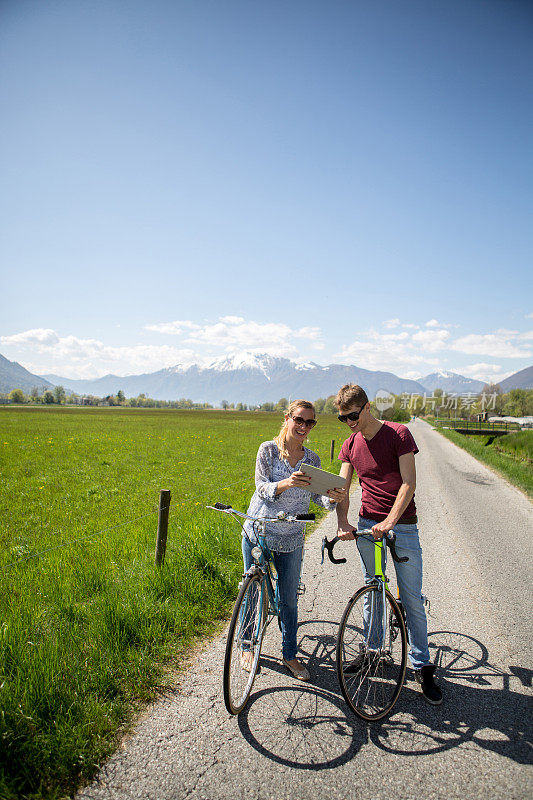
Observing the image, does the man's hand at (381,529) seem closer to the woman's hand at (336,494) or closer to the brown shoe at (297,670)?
the woman's hand at (336,494)

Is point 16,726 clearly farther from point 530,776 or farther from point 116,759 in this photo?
point 530,776

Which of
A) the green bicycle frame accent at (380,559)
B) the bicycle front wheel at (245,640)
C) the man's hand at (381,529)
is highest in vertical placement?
the man's hand at (381,529)

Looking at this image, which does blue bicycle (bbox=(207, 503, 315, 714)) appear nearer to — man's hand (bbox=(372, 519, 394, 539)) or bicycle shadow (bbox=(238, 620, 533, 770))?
bicycle shadow (bbox=(238, 620, 533, 770))

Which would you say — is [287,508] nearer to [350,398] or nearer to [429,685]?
[350,398]

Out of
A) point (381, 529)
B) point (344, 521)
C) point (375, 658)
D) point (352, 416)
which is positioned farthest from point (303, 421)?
point (375, 658)

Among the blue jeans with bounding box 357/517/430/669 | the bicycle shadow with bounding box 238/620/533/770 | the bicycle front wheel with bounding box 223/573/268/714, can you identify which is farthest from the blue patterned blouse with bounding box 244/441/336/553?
the bicycle shadow with bounding box 238/620/533/770

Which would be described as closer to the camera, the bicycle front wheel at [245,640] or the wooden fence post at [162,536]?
the bicycle front wheel at [245,640]

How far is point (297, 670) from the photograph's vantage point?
3734 mm

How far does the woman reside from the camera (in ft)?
11.9

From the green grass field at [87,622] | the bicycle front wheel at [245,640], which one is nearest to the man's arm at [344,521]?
the bicycle front wheel at [245,640]

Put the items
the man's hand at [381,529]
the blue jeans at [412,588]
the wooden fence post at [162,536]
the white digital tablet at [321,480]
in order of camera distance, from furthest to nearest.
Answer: the wooden fence post at [162,536] → the blue jeans at [412,588] → the man's hand at [381,529] → the white digital tablet at [321,480]

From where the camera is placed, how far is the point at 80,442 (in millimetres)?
26547

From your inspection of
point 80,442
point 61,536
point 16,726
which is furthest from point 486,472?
point 80,442

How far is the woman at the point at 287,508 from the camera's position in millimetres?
3641
